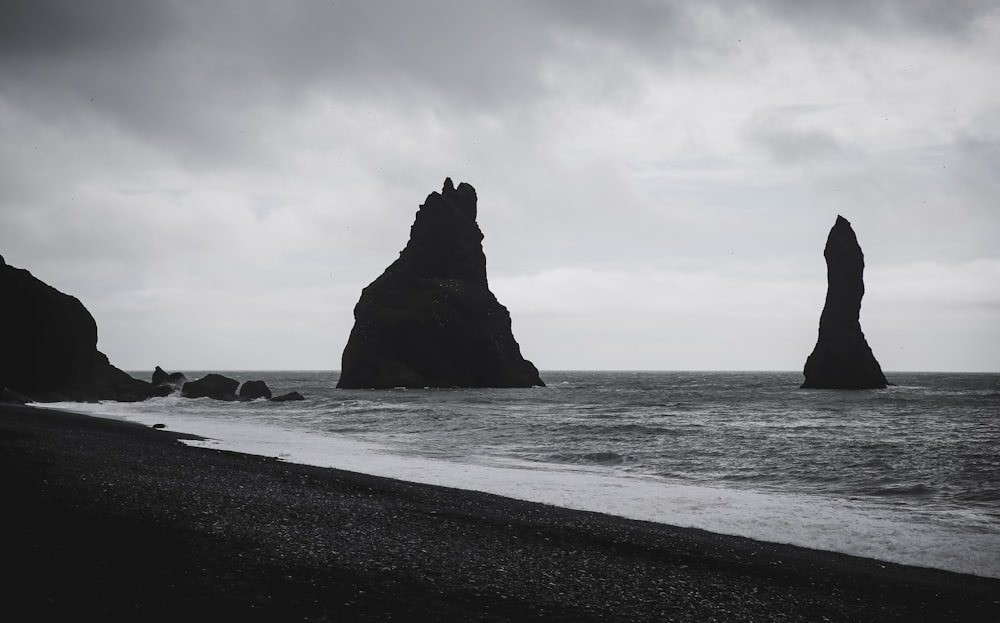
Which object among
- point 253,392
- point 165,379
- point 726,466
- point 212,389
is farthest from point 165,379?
point 726,466

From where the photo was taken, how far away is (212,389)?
74.0m

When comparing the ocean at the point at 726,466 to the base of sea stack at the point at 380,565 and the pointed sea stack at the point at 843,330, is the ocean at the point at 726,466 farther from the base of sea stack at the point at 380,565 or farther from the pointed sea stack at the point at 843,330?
the pointed sea stack at the point at 843,330

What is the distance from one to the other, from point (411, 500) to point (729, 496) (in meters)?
8.37

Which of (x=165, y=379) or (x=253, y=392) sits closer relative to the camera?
(x=253, y=392)

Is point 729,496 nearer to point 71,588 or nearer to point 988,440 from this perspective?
point 71,588

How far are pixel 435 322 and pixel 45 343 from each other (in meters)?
61.3

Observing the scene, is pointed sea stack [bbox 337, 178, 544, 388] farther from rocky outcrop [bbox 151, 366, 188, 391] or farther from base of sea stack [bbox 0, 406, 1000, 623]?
base of sea stack [bbox 0, 406, 1000, 623]

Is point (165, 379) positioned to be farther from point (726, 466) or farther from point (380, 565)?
point (380, 565)

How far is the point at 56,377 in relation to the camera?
197ft

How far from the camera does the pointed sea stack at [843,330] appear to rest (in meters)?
109

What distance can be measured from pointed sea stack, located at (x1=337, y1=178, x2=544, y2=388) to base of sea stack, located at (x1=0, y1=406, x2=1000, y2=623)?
97.0 meters

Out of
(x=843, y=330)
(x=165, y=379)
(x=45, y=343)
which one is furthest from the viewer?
(x=843, y=330)

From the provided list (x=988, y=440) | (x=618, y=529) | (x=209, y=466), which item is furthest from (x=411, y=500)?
(x=988, y=440)

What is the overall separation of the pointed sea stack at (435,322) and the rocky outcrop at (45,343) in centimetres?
4834
